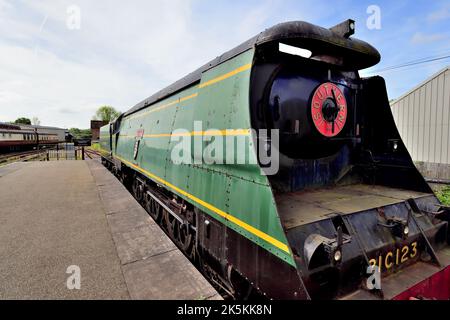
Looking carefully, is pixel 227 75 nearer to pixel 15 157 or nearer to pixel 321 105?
pixel 321 105

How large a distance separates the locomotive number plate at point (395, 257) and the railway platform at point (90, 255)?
5.83ft

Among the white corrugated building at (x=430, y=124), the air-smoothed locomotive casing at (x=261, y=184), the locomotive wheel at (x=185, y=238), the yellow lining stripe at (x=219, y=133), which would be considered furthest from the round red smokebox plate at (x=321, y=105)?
the white corrugated building at (x=430, y=124)

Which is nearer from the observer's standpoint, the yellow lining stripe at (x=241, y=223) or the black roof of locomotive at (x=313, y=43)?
the yellow lining stripe at (x=241, y=223)

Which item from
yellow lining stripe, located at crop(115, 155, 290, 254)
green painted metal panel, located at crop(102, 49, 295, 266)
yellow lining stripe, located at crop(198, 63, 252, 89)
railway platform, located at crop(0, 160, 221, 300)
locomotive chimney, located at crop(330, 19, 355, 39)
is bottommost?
railway platform, located at crop(0, 160, 221, 300)

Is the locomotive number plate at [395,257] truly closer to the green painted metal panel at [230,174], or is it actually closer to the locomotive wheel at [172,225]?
the green painted metal panel at [230,174]

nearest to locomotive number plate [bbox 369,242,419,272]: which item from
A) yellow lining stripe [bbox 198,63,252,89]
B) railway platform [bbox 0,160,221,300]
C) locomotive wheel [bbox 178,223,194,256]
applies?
railway platform [bbox 0,160,221,300]

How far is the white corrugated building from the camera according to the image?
10.4m

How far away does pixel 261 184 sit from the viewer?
2.36 m

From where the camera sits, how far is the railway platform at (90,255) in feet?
9.91

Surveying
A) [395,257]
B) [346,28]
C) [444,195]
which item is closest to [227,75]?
[346,28]

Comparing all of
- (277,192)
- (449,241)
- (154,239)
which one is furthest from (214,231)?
(449,241)

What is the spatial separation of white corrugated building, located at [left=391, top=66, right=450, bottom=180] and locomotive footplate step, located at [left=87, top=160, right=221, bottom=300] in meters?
11.7

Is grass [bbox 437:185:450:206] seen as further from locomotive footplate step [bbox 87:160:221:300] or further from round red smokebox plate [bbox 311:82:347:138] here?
locomotive footplate step [bbox 87:160:221:300]
